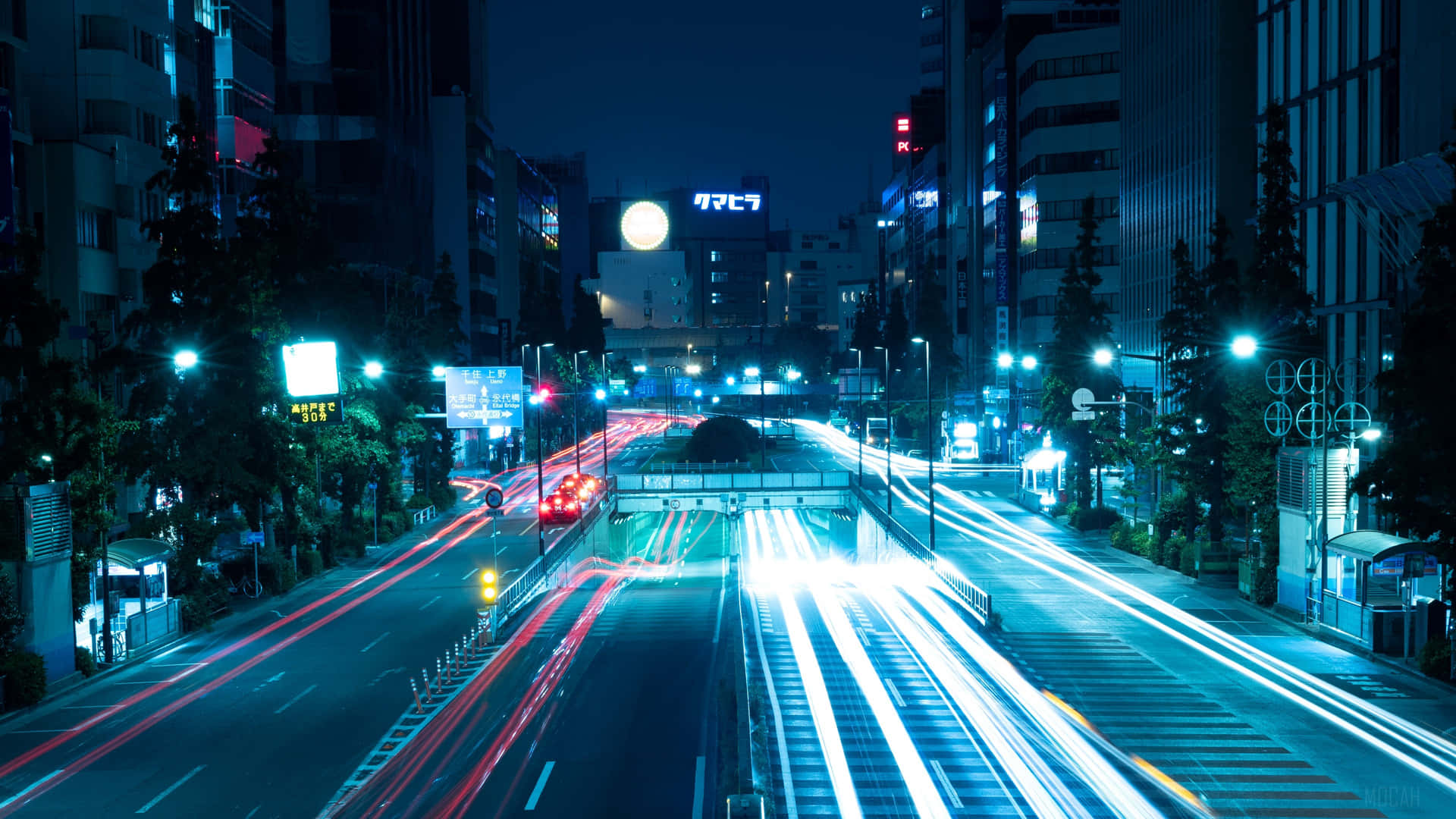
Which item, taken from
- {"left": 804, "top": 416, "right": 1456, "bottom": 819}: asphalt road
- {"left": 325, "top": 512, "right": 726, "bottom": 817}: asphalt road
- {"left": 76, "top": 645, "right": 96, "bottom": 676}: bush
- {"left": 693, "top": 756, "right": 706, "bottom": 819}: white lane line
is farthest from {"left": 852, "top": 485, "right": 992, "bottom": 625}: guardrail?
{"left": 76, "top": 645, "right": 96, "bottom": 676}: bush

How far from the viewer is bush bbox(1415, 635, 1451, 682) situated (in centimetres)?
3092

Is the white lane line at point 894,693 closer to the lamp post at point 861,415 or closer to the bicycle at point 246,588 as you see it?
the bicycle at point 246,588

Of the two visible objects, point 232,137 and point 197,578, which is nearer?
point 197,578

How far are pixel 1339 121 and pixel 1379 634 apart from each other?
26989mm

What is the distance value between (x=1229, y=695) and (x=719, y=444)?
264 feet

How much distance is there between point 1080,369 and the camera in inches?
2793

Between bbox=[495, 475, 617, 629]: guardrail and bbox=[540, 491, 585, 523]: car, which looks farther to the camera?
bbox=[540, 491, 585, 523]: car

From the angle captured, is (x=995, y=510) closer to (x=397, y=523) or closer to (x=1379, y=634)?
(x=397, y=523)

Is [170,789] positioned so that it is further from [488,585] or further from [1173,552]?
[1173,552]

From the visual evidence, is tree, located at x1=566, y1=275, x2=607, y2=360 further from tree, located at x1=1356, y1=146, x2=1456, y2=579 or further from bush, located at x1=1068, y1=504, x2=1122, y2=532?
tree, located at x1=1356, y1=146, x2=1456, y2=579

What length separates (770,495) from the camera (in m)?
87.1

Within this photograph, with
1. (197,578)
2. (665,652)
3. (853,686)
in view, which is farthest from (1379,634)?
(197,578)

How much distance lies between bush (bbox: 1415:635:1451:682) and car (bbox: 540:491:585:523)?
50408mm

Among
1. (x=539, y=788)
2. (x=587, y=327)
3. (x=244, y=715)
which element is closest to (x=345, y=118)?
(x=587, y=327)
